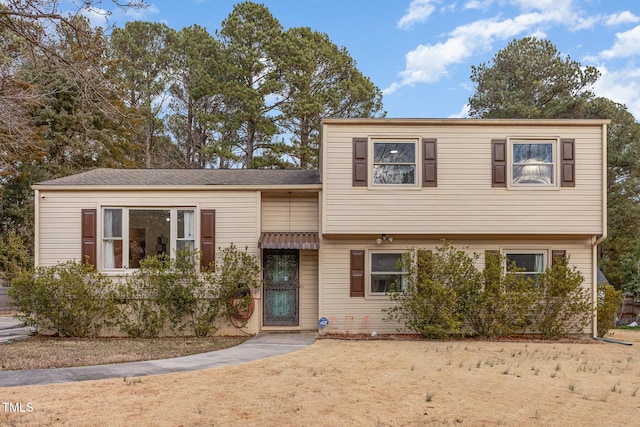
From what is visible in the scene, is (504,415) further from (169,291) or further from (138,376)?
A: (169,291)

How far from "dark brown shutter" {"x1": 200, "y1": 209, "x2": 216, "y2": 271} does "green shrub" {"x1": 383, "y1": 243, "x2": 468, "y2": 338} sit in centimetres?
410

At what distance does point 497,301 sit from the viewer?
10.1m

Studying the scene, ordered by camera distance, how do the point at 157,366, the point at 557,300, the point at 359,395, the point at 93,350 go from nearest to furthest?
the point at 359,395, the point at 157,366, the point at 93,350, the point at 557,300

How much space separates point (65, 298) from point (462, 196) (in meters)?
8.76

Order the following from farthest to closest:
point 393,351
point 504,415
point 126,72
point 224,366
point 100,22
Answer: point 126,72 < point 393,351 < point 224,366 < point 100,22 < point 504,415

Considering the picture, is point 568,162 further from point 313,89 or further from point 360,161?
point 313,89

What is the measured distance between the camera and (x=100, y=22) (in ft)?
20.7

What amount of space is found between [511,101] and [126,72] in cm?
1976

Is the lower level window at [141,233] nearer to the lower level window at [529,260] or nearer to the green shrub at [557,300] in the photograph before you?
the lower level window at [529,260]

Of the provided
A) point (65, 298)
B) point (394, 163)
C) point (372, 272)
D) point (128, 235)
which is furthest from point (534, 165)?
point (65, 298)

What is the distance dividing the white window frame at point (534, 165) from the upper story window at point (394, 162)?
6.88 feet

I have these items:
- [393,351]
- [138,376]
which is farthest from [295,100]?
[138,376]

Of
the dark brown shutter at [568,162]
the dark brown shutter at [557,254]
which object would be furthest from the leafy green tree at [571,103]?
the dark brown shutter at [557,254]

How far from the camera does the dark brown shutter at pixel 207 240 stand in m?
10.7
